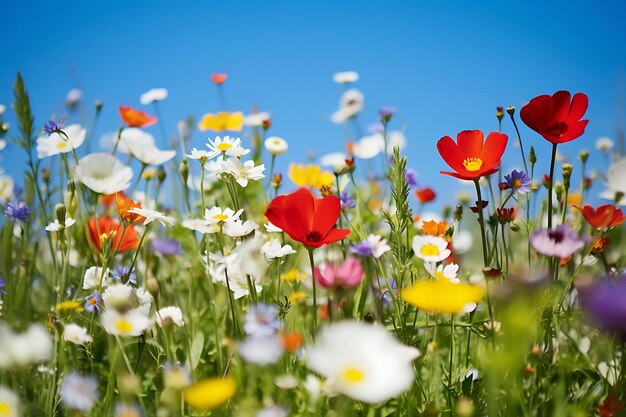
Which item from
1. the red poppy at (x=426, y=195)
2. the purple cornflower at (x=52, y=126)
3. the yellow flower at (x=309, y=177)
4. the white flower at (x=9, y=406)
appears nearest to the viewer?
the white flower at (x=9, y=406)

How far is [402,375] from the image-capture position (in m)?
0.50

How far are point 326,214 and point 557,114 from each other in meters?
0.40

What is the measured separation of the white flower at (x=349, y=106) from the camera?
219 cm

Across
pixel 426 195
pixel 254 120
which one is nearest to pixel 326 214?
pixel 426 195

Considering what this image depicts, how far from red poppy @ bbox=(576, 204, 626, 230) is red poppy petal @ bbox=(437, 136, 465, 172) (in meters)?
0.19

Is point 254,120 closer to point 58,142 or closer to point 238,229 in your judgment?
point 58,142

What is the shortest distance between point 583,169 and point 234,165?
2.68 feet

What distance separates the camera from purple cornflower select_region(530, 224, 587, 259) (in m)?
0.71

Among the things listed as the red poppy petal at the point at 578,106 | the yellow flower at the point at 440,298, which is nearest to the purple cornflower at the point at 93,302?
the yellow flower at the point at 440,298

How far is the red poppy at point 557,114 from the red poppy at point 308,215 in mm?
332

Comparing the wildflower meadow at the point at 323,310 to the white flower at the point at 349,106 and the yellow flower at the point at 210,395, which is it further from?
the white flower at the point at 349,106

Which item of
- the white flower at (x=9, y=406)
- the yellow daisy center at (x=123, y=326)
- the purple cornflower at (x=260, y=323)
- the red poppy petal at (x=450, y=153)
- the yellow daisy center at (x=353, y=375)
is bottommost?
the white flower at (x=9, y=406)

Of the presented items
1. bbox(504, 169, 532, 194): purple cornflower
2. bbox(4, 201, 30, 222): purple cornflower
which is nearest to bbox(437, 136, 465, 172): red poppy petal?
bbox(504, 169, 532, 194): purple cornflower

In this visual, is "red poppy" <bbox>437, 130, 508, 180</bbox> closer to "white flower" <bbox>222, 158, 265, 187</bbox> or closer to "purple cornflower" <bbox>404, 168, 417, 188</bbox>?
"white flower" <bbox>222, 158, 265, 187</bbox>
